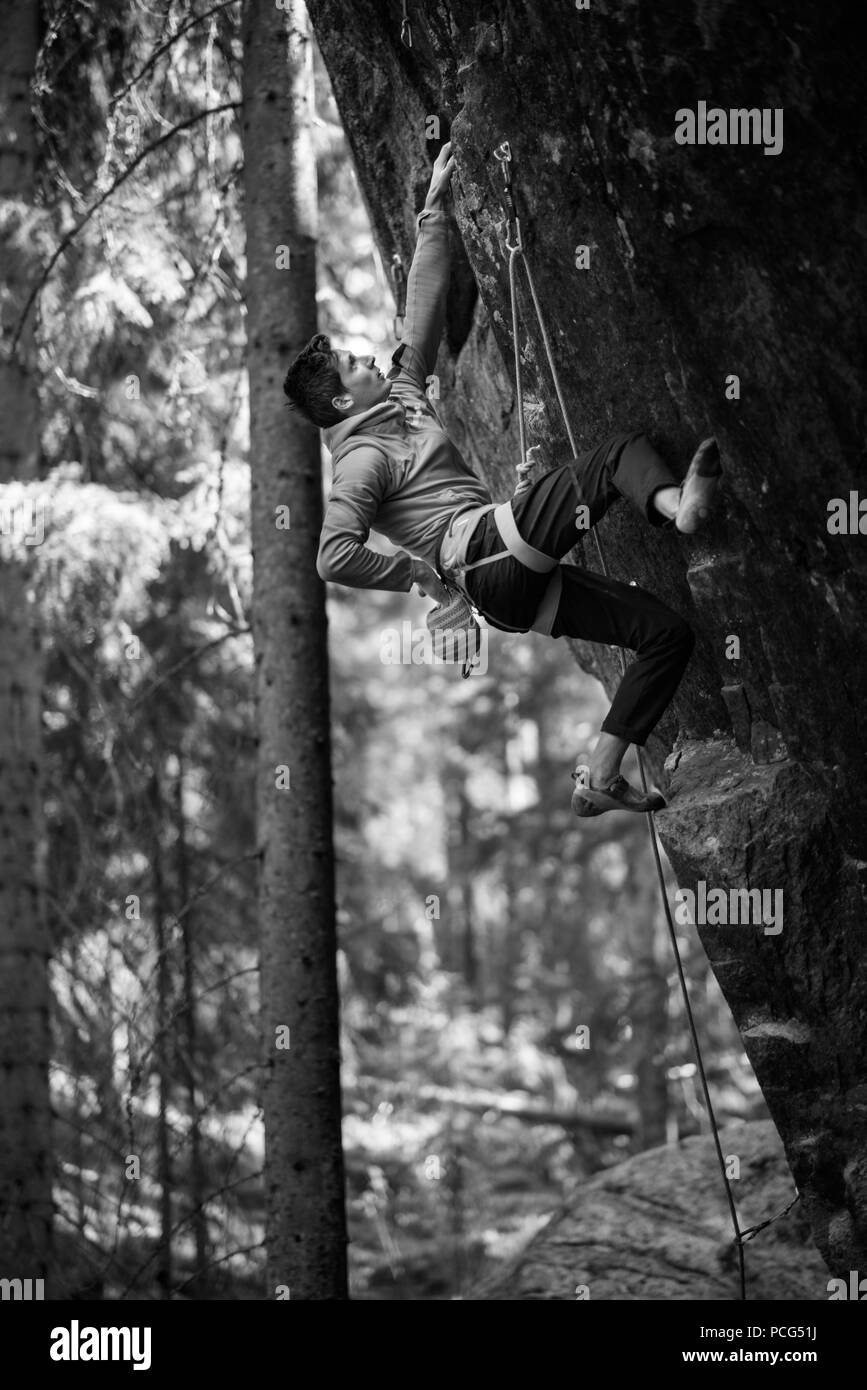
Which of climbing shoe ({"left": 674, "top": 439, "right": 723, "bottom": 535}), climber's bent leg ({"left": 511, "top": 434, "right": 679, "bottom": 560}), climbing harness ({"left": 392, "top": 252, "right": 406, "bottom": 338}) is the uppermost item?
climbing harness ({"left": 392, "top": 252, "right": 406, "bottom": 338})

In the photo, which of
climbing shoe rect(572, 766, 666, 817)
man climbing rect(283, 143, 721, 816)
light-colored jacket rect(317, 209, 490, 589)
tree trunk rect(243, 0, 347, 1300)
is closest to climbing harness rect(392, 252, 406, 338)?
tree trunk rect(243, 0, 347, 1300)

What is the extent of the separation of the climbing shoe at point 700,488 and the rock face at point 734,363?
453mm

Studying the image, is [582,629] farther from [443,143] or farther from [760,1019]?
[443,143]

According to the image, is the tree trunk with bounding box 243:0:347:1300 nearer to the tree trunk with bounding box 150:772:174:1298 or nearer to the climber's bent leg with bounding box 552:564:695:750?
the tree trunk with bounding box 150:772:174:1298

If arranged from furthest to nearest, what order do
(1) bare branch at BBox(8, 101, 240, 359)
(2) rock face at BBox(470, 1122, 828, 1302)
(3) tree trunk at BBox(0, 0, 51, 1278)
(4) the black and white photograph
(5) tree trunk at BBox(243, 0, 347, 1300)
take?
(3) tree trunk at BBox(0, 0, 51, 1278) < (2) rock face at BBox(470, 1122, 828, 1302) < (1) bare branch at BBox(8, 101, 240, 359) < (5) tree trunk at BBox(243, 0, 347, 1300) < (4) the black and white photograph

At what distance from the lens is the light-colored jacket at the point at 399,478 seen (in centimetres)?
534

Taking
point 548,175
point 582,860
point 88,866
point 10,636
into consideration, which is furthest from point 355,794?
point 548,175

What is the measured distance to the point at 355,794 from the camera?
1358 centimetres

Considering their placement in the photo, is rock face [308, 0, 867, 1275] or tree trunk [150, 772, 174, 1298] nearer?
rock face [308, 0, 867, 1275]

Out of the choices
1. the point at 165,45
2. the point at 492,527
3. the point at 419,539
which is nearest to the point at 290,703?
the point at 419,539

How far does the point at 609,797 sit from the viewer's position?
17.3 feet

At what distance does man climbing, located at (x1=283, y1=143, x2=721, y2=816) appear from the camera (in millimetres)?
5168

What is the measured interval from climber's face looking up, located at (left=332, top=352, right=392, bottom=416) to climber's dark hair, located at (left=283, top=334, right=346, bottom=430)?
0.02 metres
